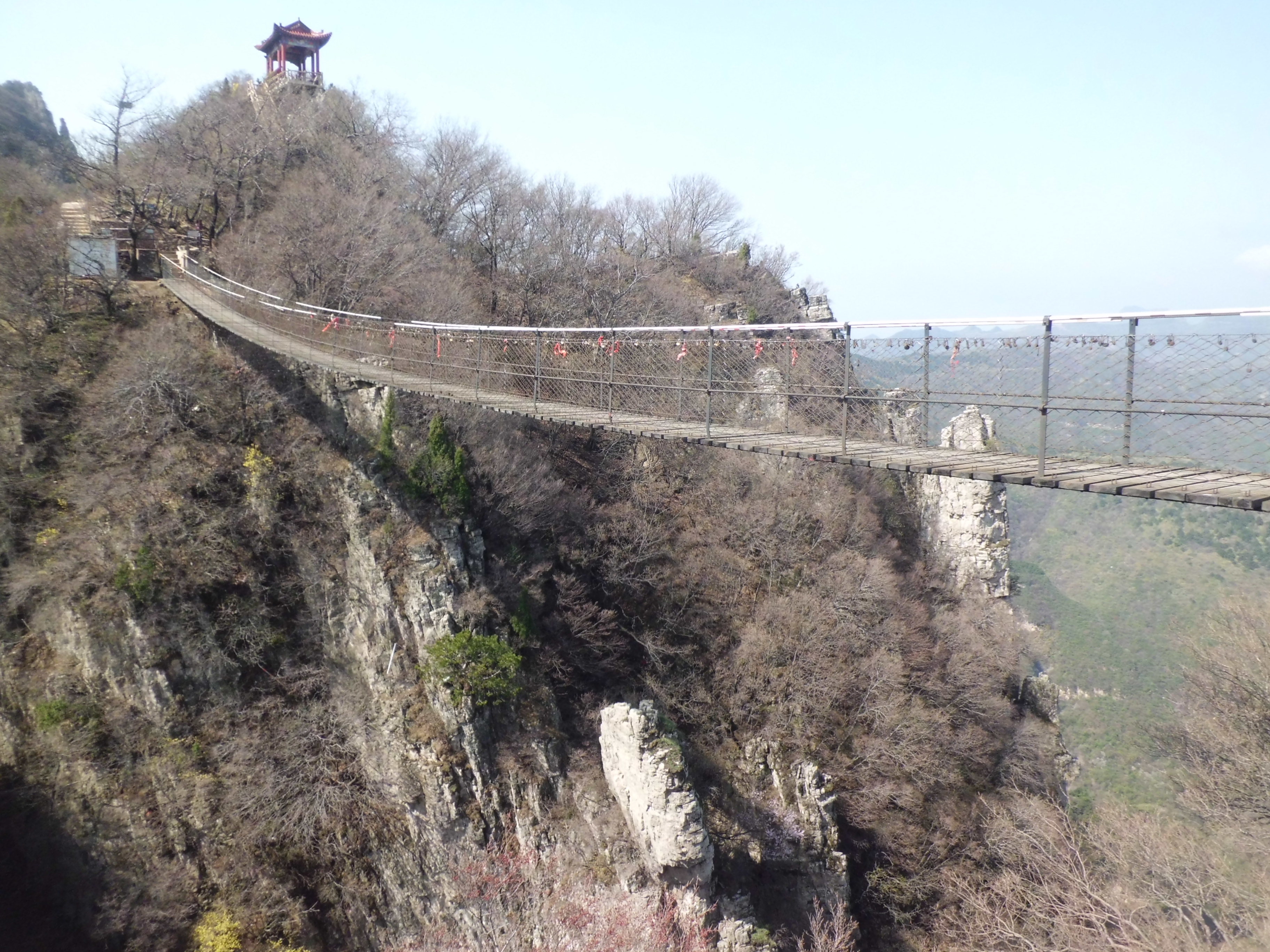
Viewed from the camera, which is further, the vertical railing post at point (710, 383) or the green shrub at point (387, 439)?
the green shrub at point (387, 439)

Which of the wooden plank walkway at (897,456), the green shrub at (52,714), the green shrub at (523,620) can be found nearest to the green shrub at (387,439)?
the wooden plank walkway at (897,456)

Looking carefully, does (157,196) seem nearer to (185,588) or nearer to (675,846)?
(185,588)

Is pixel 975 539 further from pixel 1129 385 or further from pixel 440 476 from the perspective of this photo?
pixel 1129 385

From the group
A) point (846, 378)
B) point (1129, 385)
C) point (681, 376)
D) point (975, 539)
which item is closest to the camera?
point (1129, 385)

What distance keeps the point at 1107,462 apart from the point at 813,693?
9061mm

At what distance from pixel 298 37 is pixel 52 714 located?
88.3 feet

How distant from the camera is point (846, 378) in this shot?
5.72 meters

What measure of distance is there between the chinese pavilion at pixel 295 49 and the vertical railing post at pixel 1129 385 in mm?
29775

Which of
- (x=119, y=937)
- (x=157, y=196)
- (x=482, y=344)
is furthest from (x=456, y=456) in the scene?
(x=157, y=196)

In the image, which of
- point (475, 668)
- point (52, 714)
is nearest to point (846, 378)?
point (475, 668)

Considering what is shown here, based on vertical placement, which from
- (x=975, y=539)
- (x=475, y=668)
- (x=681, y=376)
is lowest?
(x=475, y=668)

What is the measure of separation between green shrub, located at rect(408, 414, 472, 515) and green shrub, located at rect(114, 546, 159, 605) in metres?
3.67

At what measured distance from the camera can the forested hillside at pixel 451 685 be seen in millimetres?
9977

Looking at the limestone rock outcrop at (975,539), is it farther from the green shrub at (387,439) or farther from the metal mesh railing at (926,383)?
the green shrub at (387,439)
